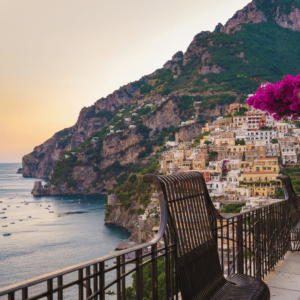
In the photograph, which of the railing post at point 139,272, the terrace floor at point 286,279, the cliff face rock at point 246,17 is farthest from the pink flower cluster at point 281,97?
the cliff face rock at point 246,17

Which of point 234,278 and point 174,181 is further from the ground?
point 174,181

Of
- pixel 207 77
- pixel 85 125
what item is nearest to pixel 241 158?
pixel 207 77

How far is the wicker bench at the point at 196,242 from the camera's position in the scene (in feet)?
4.58

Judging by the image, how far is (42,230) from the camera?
121 ft

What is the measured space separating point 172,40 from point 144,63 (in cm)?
1206

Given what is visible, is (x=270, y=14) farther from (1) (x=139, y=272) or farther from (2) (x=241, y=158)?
→ (1) (x=139, y=272)

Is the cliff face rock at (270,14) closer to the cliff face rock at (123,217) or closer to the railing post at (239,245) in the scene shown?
the cliff face rock at (123,217)

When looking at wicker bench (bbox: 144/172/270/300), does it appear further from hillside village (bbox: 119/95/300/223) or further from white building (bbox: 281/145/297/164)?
white building (bbox: 281/145/297/164)

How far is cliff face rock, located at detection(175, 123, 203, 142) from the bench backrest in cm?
6420

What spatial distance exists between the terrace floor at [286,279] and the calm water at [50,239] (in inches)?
847

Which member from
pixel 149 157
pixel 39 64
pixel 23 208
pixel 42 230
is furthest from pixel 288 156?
pixel 39 64

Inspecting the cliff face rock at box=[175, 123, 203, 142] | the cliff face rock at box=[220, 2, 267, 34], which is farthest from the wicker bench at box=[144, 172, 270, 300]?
the cliff face rock at box=[220, 2, 267, 34]

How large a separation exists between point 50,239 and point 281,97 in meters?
33.3

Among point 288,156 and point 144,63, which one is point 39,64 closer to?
point 288,156
